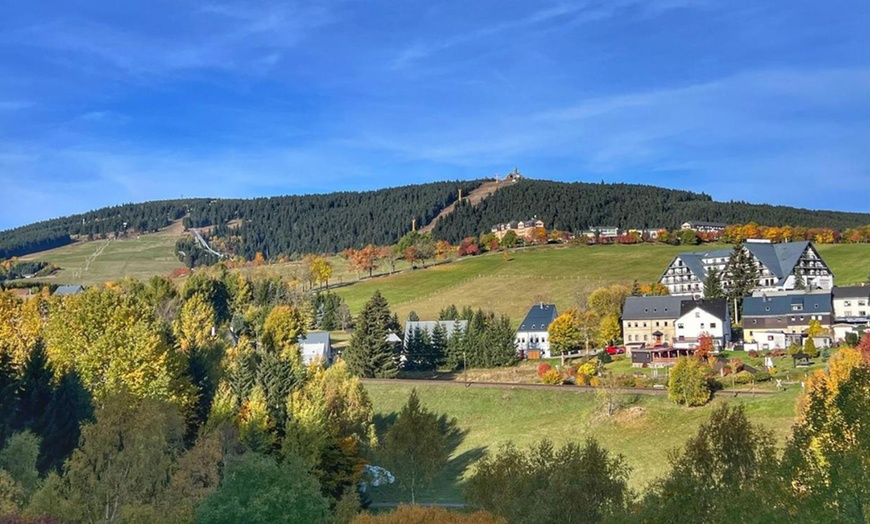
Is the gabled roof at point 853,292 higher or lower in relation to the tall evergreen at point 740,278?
lower

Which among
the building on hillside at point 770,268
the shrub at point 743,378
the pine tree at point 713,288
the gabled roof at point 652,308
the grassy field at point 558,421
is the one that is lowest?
the grassy field at point 558,421

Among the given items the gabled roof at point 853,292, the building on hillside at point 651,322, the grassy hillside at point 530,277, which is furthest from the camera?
the grassy hillside at point 530,277

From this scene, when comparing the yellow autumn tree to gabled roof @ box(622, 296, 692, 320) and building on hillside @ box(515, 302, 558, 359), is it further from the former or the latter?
gabled roof @ box(622, 296, 692, 320)

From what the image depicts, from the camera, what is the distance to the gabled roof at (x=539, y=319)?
356 ft

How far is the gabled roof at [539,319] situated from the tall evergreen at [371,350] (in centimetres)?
2479

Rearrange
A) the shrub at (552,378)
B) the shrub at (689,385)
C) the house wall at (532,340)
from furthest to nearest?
the house wall at (532,340) < the shrub at (552,378) < the shrub at (689,385)

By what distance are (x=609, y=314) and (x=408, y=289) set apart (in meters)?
67.0

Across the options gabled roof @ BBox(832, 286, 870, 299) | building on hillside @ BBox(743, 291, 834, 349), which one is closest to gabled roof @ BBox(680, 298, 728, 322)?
building on hillside @ BBox(743, 291, 834, 349)

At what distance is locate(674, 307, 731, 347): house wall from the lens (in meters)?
95.9

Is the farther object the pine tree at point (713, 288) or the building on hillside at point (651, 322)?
the pine tree at point (713, 288)

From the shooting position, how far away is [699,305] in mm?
98375

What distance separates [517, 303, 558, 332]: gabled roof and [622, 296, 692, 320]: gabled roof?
10901 millimetres

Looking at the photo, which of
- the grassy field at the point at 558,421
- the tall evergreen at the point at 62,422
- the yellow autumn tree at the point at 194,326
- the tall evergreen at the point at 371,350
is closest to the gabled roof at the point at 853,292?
the grassy field at the point at 558,421

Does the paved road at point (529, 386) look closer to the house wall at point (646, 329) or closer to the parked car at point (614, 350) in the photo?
the parked car at point (614, 350)
